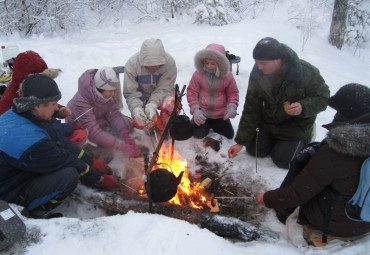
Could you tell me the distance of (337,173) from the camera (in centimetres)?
196

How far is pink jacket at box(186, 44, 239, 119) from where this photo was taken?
12.6ft

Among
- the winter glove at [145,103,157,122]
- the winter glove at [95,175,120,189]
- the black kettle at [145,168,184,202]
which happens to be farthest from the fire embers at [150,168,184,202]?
the winter glove at [145,103,157,122]

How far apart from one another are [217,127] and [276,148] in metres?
0.99

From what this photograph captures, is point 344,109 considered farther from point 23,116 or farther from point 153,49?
point 23,116

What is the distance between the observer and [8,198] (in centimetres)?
260

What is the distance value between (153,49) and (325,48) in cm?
743

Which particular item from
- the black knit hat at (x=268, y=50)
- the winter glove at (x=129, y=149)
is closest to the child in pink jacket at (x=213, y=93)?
the black knit hat at (x=268, y=50)

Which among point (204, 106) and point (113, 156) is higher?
point (204, 106)

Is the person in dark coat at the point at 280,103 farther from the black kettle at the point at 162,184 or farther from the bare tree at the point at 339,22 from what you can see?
the bare tree at the point at 339,22

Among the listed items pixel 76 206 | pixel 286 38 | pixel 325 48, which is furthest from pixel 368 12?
pixel 76 206

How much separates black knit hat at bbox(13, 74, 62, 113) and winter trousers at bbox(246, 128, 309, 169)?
2.53m

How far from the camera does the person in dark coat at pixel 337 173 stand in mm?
1857

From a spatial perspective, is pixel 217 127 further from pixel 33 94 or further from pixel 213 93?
pixel 33 94

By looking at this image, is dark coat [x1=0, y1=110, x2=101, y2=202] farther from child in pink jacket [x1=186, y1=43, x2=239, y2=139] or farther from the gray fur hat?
child in pink jacket [x1=186, y1=43, x2=239, y2=139]
